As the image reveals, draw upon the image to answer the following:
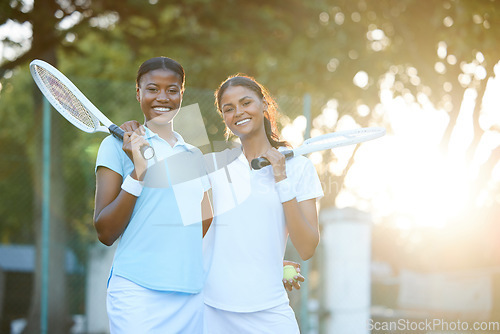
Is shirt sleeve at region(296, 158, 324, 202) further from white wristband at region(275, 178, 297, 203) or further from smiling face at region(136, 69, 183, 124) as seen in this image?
smiling face at region(136, 69, 183, 124)

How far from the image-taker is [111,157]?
2.58 m

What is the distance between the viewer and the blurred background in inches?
243

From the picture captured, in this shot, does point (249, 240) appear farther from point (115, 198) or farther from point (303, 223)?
point (115, 198)

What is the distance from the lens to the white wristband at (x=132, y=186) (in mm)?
2492

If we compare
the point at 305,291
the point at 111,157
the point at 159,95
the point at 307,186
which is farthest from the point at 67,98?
the point at 305,291

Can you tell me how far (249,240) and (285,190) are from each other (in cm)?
26

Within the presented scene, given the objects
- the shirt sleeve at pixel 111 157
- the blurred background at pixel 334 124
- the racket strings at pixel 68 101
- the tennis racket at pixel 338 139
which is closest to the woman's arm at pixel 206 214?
the shirt sleeve at pixel 111 157

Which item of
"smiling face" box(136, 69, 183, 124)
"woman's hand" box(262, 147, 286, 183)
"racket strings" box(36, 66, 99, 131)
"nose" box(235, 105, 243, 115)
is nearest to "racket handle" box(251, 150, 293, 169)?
"woman's hand" box(262, 147, 286, 183)

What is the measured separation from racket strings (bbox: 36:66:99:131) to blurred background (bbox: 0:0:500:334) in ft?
9.22

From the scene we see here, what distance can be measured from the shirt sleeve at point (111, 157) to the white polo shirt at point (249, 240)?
436mm

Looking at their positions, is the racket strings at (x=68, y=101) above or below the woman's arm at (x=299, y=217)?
above

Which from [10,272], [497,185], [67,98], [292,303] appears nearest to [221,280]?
[67,98]

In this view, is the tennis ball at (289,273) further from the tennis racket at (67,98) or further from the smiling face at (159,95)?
the tennis racket at (67,98)

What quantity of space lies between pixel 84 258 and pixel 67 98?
6935 mm
